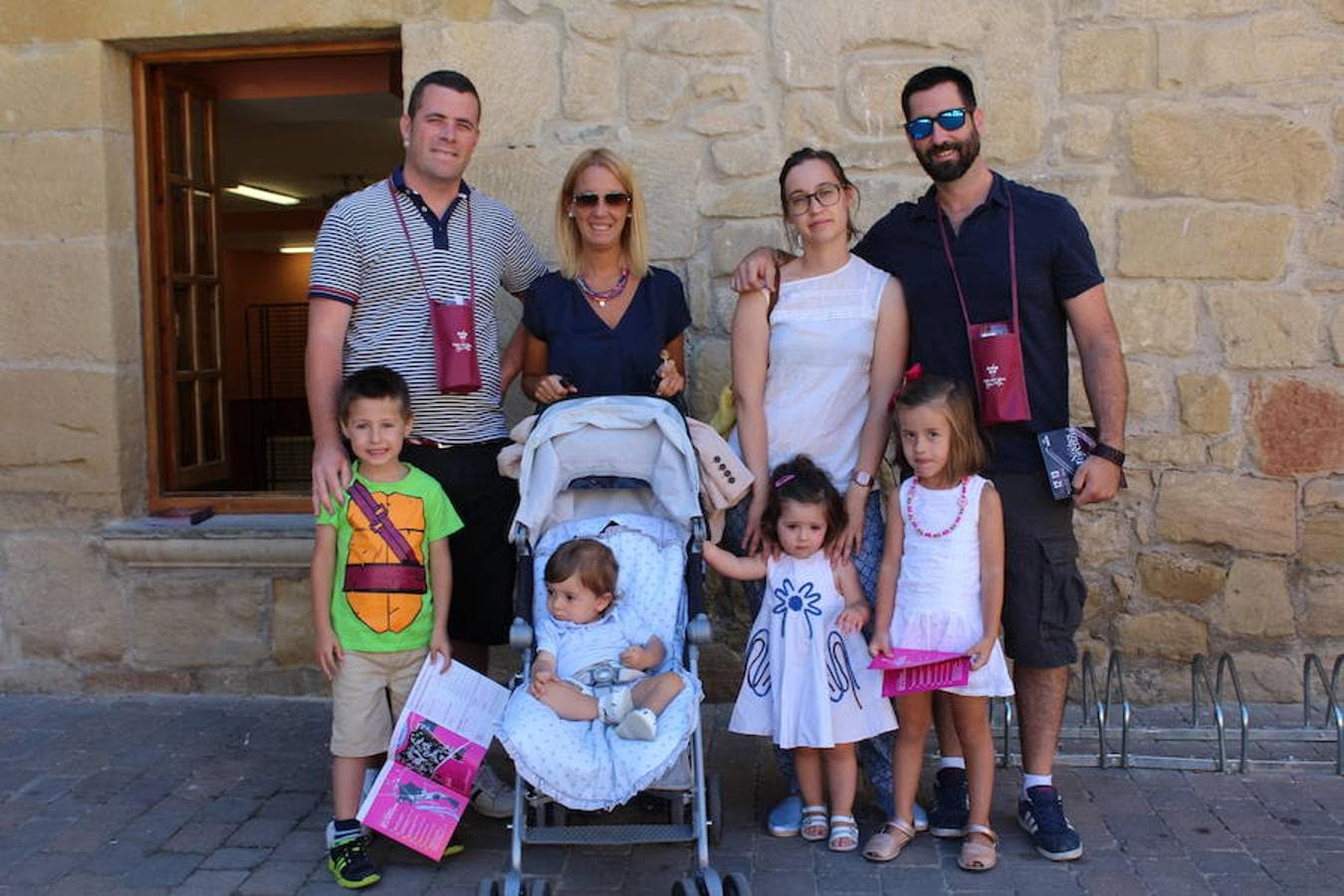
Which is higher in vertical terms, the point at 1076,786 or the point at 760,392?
the point at 760,392

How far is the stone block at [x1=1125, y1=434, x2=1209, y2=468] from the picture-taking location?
15.7 feet

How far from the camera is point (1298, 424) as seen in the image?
4742mm

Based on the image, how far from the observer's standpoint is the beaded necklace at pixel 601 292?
389 cm

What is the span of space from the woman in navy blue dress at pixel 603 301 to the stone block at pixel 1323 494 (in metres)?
2.52

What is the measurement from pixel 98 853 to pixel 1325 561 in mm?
4291

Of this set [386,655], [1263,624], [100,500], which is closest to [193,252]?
[100,500]

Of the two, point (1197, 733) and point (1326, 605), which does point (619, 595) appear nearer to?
point (1197, 733)

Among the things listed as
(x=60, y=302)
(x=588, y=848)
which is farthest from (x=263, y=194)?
(x=588, y=848)

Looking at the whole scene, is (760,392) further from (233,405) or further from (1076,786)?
(233,405)

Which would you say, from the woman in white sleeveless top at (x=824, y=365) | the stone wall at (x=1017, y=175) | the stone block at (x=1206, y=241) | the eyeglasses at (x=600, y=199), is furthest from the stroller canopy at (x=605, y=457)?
the stone block at (x=1206, y=241)

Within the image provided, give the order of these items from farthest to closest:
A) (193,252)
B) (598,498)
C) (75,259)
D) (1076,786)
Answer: (193,252) < (75,259) < (1076,786) < (598,498)

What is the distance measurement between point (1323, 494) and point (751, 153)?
2467 millimetres

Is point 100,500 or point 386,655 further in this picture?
point 100,500

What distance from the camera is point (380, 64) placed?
17.3ft
